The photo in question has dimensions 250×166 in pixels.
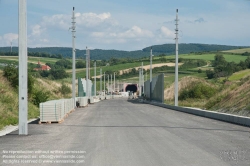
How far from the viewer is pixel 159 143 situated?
17.6 m

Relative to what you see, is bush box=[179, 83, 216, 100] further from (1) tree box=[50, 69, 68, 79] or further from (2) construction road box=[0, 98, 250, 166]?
(2) construction road box=[0, 98, 250, 166]

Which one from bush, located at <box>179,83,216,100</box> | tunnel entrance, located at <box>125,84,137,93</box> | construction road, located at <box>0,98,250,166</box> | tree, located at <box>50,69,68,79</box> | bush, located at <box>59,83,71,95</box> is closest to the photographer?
construction road, located at <box>0,98,250,166</box>

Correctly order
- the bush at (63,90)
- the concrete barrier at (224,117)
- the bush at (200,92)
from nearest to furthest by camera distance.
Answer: the concrete barrier at (224,117)
the bush at (200,92)
the bush at (63,90)

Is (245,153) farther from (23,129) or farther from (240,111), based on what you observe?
(240,111)

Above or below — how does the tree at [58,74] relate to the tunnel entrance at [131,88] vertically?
above

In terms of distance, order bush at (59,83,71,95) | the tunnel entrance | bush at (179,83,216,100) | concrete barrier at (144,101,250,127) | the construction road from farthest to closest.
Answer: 1. the tunnel entrance
2. bush at (59,83,71,95)
3. bush at (179,83,216,100)
4. concrete barrier at (144,101,250,127)
5. the construction road

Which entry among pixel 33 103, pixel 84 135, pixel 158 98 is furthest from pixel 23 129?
pixel 158 98

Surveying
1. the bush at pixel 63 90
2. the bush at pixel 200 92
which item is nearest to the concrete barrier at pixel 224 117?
the bush at pixel 200 92

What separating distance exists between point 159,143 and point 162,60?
145661 millimetres

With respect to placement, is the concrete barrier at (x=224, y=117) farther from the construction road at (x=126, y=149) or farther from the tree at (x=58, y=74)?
the tree at (x=58, y=74)

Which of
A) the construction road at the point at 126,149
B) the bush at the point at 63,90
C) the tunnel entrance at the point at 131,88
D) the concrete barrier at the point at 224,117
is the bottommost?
the tunnel entrance at the point at 131,88

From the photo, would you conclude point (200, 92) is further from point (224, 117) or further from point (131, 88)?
point (131, 88)

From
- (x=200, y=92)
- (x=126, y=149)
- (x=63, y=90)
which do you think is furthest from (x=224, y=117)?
(x=63, y=90)

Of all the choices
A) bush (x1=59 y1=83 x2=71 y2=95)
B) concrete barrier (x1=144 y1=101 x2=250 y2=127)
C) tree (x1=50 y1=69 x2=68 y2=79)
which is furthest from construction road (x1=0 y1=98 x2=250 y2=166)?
tree (x1=50 y1=69 x2=68 y2=79)
